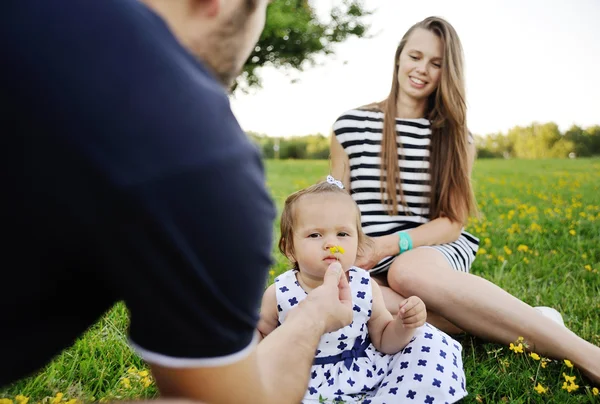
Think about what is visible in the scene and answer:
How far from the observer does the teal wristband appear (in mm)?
2689

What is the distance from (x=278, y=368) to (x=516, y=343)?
1493mm

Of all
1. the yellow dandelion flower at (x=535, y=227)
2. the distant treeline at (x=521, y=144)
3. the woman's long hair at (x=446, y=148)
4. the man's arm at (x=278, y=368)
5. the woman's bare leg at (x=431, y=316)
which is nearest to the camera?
the man's arm at (x=278, y=368)

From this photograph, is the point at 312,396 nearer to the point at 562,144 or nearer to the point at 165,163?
the point at 165,163

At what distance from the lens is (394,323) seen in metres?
2.02

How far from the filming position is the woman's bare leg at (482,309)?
2.23m

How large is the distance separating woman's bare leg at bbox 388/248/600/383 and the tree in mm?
13916

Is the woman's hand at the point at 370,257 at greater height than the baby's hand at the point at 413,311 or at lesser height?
lesser

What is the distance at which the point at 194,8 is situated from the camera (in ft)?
3.20

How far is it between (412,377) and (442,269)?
2.29ft

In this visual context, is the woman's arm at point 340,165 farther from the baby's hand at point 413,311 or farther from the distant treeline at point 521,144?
the distant treeline at point 521,144

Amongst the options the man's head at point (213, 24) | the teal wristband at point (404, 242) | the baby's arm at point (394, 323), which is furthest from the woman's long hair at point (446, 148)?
the man's head at point (213, 24)

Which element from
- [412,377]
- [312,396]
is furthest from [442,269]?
[312,396]

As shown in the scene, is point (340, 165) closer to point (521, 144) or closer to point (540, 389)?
point (540, 389)

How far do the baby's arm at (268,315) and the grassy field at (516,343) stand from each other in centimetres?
45
